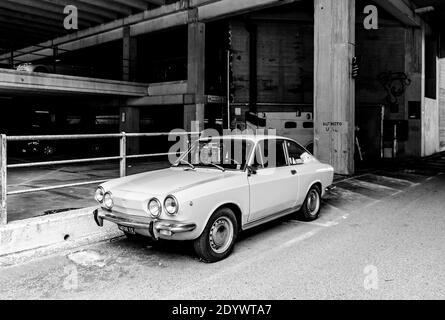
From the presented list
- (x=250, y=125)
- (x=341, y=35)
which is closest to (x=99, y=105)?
(x=250, y=125)

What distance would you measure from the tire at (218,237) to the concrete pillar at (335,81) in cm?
824

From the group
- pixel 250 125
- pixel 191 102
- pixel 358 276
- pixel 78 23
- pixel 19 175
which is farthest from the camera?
pixel 78 23

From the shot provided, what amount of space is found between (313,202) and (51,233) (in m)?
4.11

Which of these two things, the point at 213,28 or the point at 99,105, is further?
the point at 99,105

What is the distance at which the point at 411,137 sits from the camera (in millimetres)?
19438

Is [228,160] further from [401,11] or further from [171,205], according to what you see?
[401,11]

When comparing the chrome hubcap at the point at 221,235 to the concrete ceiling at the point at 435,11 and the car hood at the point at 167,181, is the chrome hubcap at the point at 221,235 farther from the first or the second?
the concrete ceiling at the point at 435,11

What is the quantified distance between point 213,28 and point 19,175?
10478 millimetres

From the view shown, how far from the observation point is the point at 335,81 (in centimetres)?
1236

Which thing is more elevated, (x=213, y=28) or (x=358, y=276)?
(x=213, y=28)

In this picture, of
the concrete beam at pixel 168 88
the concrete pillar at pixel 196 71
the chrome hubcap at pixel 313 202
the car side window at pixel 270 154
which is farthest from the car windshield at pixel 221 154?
the concrete beam at pixel 168 88

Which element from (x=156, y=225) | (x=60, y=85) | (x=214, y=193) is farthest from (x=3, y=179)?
(x=60, y=85)
